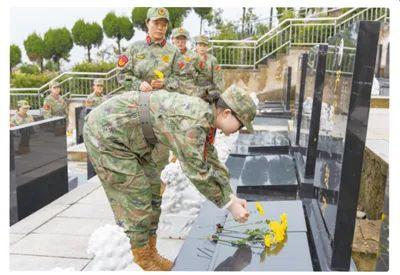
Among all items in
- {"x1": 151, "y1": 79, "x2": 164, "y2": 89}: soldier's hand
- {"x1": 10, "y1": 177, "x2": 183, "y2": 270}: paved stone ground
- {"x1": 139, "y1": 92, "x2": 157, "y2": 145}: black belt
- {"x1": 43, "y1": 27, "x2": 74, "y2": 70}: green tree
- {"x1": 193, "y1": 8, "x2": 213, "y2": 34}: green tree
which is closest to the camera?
{"x1": 139, "y1": 92, "x2": 157, "y2": 145}: black belt

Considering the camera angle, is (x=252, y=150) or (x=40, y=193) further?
(x=252, y=150)

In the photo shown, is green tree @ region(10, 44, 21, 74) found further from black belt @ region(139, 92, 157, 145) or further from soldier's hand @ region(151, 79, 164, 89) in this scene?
black belt @ region(139, 92, 157, 145)

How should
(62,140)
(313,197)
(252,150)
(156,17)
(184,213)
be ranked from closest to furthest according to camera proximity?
(184,213) → (313,197) → (156,17) → (62,140) → (252,150)

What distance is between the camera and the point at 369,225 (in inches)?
151

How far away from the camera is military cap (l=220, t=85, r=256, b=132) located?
233 centimetres

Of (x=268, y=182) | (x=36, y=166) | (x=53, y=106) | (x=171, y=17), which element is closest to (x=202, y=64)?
(x=36, y=166)

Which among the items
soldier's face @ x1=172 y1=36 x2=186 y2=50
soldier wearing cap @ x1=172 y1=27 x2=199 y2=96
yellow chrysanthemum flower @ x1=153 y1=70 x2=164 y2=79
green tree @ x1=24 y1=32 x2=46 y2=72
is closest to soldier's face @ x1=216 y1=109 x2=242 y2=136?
yellow chrysanthemum flower @ x1=153 y1=70 x2=164 y2=79

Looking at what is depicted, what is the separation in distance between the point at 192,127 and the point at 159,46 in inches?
95.5

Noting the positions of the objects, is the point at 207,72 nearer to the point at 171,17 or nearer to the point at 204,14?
the point at 171,17

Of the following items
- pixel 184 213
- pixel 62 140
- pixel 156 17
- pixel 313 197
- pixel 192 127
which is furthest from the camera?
pixel 62 140

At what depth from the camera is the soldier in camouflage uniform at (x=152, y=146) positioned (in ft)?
7.72

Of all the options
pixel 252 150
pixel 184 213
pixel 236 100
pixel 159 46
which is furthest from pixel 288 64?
pixel 236 100

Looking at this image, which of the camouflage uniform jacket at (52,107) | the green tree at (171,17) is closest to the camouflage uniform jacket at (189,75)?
the camouflage uniform jacket at (52,107)

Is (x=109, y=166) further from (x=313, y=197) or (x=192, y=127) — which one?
(x=313, y=197)
